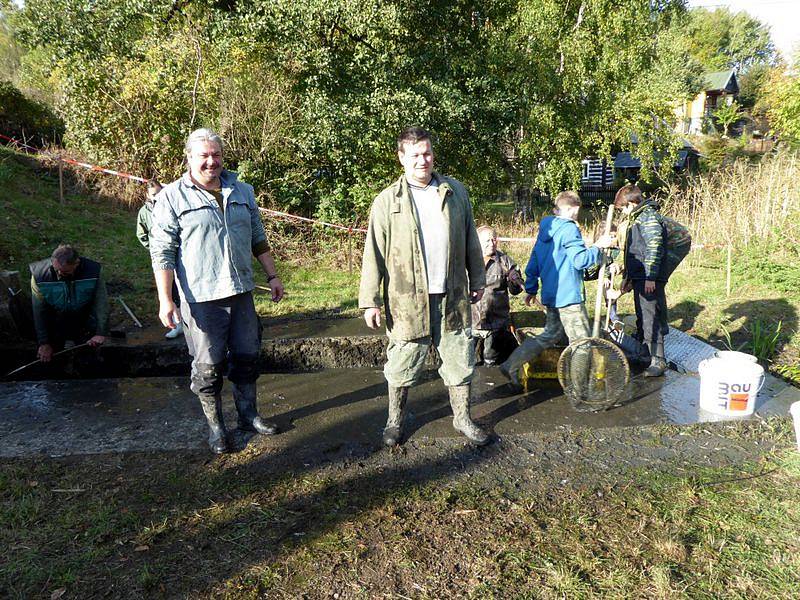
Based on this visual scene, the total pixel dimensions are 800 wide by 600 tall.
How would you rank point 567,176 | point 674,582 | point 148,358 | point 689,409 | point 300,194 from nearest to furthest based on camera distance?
1. point 674,582
2. point 689,409
3. point 148,358
4. point 300,194
5. point 567,176

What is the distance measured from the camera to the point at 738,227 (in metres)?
9.33

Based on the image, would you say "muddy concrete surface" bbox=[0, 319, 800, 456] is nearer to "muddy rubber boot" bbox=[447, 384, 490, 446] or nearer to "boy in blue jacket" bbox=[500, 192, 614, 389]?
"muddy rubber boot" bbox=[447, 384, 490, 446]

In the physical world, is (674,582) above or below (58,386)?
below

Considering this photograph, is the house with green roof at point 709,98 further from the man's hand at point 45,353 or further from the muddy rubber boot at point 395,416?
the man's hand at point 45,353

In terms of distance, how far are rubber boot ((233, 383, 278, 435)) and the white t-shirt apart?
58.0 inches

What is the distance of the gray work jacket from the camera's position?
3324mm

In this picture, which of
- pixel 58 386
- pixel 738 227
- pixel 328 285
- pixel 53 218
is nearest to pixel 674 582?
pixel 58 386

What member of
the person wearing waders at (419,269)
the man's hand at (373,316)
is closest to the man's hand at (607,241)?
the person wearing waders at (419,269)

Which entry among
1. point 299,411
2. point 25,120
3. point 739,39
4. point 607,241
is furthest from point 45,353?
point 739,39

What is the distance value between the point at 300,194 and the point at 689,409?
8942mm

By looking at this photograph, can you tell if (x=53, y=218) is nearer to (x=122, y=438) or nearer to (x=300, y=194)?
(x=300, y=194)

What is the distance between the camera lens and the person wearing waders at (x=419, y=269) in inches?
134

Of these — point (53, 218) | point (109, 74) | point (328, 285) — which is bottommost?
point (328, 285)

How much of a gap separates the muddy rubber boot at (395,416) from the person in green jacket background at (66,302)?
2.91m
